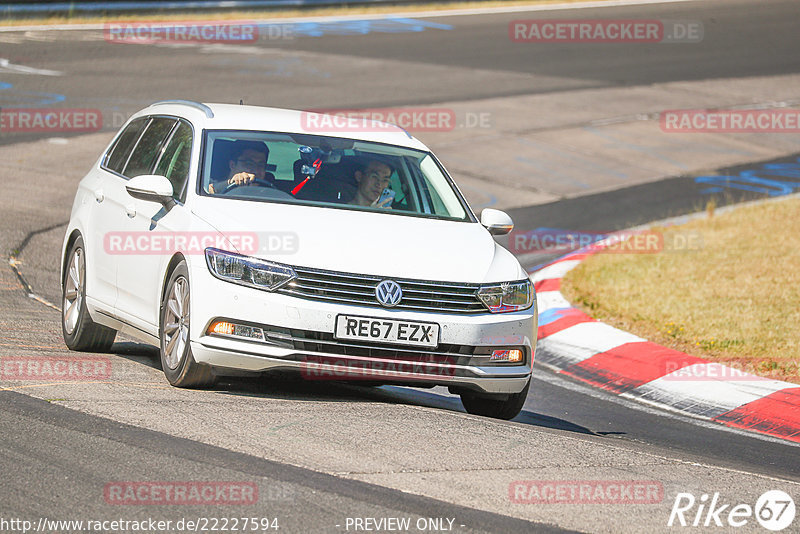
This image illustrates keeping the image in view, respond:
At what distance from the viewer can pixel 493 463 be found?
5996mm

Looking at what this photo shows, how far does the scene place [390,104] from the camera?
859 inches

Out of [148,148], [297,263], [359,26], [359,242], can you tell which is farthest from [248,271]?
[359,26]

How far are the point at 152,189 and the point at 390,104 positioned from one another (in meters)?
14.6

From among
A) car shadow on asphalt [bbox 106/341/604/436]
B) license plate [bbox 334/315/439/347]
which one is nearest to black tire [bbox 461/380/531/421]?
car shadow on asphalt [bbox 106/341/604/436]

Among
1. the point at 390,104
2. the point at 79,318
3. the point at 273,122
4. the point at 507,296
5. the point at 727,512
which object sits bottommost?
the point at 390,104

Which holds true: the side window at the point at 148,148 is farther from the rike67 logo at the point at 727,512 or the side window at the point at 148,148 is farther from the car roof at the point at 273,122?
the rike67 logo at the point at 727,512

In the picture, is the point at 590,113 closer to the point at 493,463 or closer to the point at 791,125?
the point at 791,125

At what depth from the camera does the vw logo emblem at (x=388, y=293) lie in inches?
270

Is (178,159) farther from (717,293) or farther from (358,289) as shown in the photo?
(717,293)

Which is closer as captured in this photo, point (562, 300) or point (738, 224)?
point (562, 300)

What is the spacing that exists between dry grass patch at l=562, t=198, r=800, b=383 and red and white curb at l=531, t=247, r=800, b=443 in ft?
0.93

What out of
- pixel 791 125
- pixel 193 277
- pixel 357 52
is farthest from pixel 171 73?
pixel 193 277

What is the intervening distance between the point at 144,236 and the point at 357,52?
68.4 ft

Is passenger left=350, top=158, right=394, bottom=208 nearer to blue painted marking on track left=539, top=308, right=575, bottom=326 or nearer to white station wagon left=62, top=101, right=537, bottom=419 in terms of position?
white station wagon left=62, top=101, right=537, bottom=419
